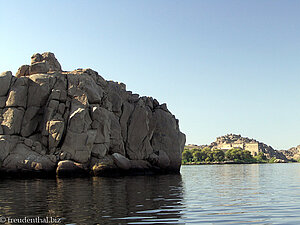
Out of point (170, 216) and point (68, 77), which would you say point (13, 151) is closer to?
point (68, 77)

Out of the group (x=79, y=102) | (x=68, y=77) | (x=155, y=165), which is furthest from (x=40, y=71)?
(x=155, y=165)

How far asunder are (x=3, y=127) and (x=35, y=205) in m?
32.1

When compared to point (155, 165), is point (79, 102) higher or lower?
higher

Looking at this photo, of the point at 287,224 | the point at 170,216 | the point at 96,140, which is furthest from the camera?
the point at 96,140

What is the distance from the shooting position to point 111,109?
5728cm

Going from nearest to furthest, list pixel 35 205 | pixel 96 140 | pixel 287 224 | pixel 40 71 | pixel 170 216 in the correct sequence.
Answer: pixel 287 224 → pixel 170 216 → pixel 35 205 → pixel 96 140 → pixel 40 71

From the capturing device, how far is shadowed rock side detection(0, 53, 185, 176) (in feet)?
154

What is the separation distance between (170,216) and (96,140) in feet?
118

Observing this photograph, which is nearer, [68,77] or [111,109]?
[68,77]

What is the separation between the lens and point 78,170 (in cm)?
4631

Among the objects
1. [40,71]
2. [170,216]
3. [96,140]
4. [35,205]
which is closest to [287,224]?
[170,216]

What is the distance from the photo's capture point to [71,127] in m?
48.4

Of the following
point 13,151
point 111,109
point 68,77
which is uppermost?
point 68,77

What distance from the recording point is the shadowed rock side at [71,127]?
46.9 m
